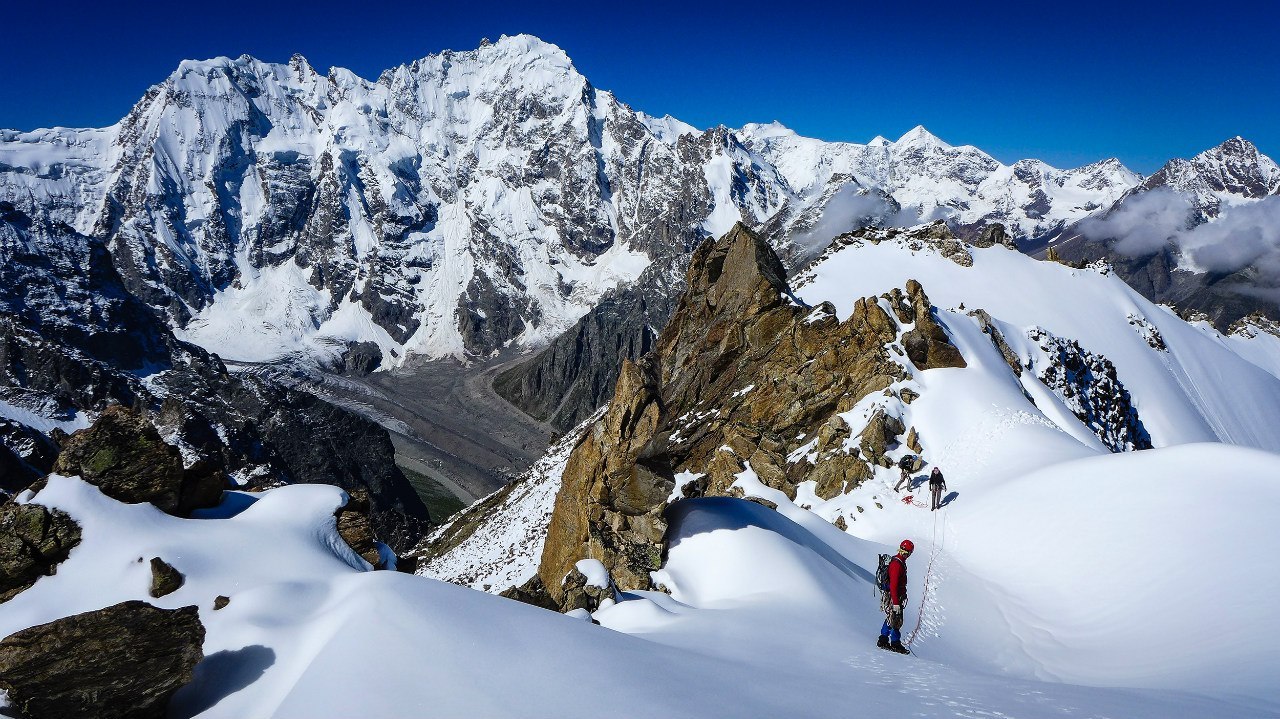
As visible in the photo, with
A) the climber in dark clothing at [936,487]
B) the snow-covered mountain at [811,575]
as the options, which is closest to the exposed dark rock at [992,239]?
the snow-covered mountain at [811,575]

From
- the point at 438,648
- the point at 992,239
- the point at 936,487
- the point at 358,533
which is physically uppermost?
the point at 992,239

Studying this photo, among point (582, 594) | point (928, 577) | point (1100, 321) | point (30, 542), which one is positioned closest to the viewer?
point (30, 542)

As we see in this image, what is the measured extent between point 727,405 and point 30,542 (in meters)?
29.2

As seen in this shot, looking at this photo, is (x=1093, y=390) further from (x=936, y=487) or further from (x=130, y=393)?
(x=130, y=393)

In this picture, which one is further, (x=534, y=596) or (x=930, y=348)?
(x=930, y=348)

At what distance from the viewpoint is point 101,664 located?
7348mm

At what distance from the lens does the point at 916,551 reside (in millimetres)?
19453

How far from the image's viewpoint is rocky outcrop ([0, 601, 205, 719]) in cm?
717

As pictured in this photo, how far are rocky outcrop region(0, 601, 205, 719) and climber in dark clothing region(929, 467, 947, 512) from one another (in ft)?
68.1

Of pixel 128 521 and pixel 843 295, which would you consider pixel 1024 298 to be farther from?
pixel 128 521

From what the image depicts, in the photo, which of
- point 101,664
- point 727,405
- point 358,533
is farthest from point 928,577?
point 727,405

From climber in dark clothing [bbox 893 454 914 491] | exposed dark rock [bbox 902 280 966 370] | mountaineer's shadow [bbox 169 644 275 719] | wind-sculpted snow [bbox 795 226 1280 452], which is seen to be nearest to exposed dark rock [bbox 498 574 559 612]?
mountaineer's shadow [bbox 169 644 275 719]

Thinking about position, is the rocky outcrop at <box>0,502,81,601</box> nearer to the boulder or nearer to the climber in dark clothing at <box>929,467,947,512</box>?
the boulder

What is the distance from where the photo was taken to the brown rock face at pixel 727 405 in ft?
51.8
